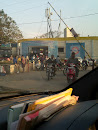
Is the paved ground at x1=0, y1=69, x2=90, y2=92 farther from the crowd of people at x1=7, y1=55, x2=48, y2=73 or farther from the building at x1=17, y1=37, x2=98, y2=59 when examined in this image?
the building at x1=17, y1=37, x2=98, y2=59

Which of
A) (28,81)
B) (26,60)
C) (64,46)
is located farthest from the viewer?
(26,60)

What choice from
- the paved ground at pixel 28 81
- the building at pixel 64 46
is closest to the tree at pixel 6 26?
the building at pixel 64 46

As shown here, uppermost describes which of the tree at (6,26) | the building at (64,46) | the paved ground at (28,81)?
the tree at (6,26)

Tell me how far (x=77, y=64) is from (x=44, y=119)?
2346 mm

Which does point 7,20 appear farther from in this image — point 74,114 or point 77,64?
point 74,114

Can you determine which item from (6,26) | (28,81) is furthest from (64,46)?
(6,26)

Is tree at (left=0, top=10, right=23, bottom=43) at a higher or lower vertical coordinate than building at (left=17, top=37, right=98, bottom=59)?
higher

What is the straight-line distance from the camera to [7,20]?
11.4 ft

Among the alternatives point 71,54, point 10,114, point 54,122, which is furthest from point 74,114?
point 71,54

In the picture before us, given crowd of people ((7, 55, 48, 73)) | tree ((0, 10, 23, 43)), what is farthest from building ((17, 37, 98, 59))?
tree ((0, 10, 23, 43))

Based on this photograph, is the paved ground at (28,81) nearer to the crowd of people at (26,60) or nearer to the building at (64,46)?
the crowd of people at (26,60)

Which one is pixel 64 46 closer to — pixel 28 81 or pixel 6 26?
pixel 28 81

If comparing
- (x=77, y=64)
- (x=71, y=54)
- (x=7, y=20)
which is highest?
(x=7, y=20)

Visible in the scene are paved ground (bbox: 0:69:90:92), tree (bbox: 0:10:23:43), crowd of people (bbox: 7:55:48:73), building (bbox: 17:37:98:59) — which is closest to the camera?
building (bbox: 17:37:98:59)
